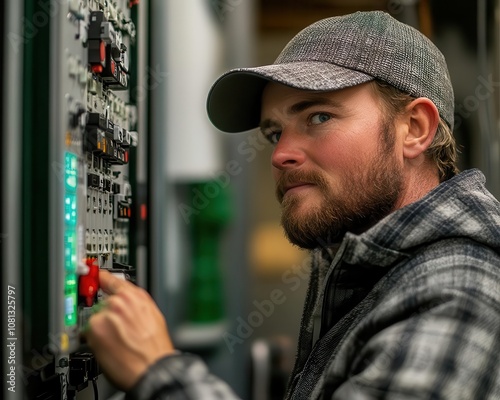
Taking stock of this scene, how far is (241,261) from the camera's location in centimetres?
252

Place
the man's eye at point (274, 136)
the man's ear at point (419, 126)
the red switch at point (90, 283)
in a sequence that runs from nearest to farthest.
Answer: the red switch at point (90, 283), the man's ear at point (419, 126), the man's eye at point (274, 136)

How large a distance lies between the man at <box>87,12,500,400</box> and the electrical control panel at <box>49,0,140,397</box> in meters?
0.08

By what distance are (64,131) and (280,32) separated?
1.81 m

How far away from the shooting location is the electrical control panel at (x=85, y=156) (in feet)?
3.21

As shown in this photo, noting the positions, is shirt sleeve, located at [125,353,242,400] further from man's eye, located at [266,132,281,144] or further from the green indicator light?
man's eye, located at [266,132,281,144]

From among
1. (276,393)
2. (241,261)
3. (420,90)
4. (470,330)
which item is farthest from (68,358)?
(276,393)

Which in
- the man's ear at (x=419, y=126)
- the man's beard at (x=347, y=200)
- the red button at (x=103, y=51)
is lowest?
the man's beard at (x=347, y=200)

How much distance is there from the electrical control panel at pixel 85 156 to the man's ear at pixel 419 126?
0.55m

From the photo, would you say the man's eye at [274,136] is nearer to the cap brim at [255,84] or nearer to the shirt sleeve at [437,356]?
the cap brim at [255,84]

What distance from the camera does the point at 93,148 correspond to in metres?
1.12

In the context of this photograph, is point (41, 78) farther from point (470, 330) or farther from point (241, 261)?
point (241, 261)

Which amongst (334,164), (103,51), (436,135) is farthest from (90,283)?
(436,135)

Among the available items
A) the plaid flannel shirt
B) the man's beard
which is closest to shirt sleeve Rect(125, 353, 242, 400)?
the plaid flannel shirt

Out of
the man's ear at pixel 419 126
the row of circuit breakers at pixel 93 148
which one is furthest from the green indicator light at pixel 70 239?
the man's ear at pixel 419 126
